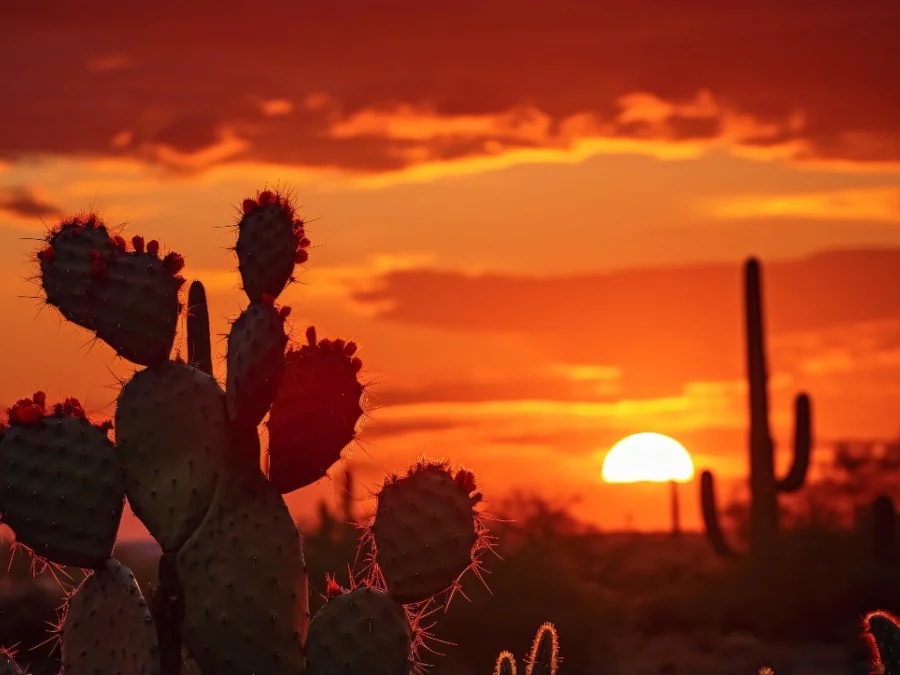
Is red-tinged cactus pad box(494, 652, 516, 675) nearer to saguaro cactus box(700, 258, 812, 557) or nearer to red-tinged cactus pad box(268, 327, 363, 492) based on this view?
red-tinged cactus pad box(268, 327, 363, 492)

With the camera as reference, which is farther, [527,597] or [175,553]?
[527,597]

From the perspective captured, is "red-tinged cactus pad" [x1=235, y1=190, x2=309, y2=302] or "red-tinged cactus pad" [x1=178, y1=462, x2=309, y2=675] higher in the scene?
"red-tinged cactus pad" [x1=235, y1=190, x2=309, y2=302]

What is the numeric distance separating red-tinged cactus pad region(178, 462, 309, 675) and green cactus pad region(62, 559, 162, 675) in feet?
0.81

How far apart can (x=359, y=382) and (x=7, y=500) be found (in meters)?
2.09

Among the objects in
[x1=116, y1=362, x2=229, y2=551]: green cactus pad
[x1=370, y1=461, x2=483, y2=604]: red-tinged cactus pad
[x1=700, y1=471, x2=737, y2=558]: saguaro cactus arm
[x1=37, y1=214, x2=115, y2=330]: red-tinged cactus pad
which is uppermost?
[x1=37, y1=214, x2=115, y2=330]: red-tinged cactus pad

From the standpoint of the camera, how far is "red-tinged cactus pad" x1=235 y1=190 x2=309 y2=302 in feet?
29.1

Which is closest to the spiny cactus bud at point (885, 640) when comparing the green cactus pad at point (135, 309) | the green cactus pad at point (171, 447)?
→ the green cactus pad at point (171, 447)

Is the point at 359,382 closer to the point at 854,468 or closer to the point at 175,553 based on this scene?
the point at 175,553

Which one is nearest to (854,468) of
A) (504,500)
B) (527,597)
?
(504,500)

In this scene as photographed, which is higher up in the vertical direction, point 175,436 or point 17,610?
point 175,436

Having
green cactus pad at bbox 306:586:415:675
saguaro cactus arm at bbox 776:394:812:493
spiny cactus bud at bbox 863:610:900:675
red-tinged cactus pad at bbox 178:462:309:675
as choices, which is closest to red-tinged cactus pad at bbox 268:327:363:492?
red-tinged cactus pad at bbox 178:462:309:675

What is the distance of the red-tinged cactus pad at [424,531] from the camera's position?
9117 millimetres

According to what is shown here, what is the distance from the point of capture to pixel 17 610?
25.3m

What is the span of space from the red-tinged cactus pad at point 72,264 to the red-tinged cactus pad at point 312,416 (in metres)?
1.20
